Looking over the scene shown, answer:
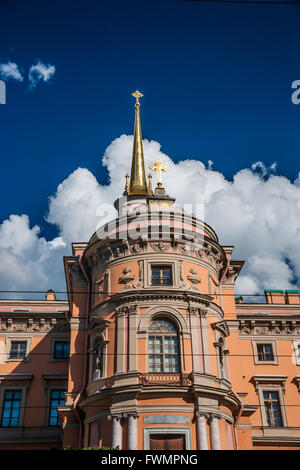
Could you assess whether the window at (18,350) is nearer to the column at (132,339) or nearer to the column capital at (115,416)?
the column at (132,339)

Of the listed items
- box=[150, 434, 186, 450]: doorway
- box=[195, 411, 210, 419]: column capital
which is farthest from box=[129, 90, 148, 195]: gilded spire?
box=[150, 434, 186, 450]: doorway

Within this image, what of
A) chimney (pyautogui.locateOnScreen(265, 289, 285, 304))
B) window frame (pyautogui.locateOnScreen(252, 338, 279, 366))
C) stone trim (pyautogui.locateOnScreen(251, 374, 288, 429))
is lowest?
stone trim (pyautogui.locateOnScreen(251, 374, 288, 429))

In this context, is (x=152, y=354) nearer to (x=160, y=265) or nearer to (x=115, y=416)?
(x=115, y=416)

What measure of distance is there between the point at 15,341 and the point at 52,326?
102 inches

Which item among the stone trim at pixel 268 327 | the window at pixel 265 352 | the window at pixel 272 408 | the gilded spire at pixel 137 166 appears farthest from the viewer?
the gilded spire at pixel 137 166

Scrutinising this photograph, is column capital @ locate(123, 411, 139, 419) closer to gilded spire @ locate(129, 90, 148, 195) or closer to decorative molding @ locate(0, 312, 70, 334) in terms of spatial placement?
decorative molding @ locate(0, 312, 70, 334)

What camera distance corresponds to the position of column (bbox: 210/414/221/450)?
24719 mm

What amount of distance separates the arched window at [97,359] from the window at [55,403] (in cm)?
813

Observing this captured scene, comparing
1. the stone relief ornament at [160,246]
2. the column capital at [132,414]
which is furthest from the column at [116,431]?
the stone relief ornament at [160,246]

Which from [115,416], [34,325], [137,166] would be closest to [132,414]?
[115,416]

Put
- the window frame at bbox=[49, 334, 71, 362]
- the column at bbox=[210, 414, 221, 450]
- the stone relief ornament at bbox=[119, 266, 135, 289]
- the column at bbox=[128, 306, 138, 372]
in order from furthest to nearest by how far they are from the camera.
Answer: the window frame at bbox=[49, 334, 71, 362] → the stone relief ornament at bbox=[119, 266, 135, 289] → the column at bbox=[128, 306, 138, 372] → the column at bbox=[210, 414, 221, 450]

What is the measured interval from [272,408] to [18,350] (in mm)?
16776

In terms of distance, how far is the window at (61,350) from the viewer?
1430 inches

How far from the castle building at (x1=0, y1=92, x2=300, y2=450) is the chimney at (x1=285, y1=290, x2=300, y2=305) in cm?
163
